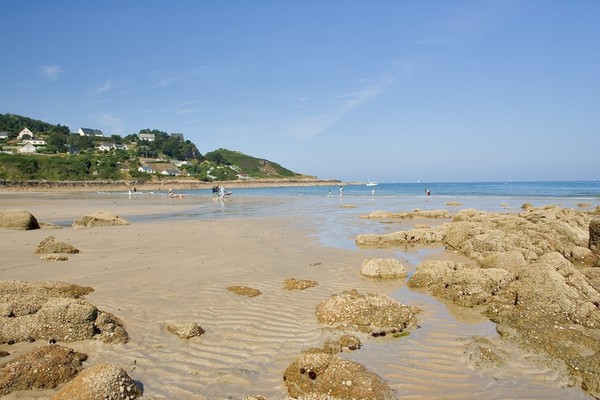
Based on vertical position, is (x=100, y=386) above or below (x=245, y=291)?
above

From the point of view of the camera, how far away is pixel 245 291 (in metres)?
8.87

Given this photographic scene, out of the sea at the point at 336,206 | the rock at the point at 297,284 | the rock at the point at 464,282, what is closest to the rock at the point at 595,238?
→ the rock at the point at 464,282

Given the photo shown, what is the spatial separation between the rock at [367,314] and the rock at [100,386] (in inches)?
140

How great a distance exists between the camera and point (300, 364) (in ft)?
16.7

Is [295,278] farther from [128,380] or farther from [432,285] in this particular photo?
[128,380]

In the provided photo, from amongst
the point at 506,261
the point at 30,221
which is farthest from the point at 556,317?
the point at 30,221

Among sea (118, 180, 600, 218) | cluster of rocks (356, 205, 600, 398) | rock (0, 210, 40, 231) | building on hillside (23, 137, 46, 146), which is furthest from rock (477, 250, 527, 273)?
building on hillside (23, 137, 46, 146)

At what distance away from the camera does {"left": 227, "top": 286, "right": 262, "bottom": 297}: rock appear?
28.7 feet

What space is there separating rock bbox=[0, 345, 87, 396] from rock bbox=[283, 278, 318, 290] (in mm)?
4940

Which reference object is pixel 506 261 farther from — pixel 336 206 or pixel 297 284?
pixel 336 206

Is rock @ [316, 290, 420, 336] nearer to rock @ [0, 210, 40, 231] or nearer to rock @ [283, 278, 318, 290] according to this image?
rock @ [283, 278, 318, 290]

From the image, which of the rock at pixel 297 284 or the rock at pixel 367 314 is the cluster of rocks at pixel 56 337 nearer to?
the rock at pixel 367 314

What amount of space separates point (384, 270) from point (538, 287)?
12.2 ft

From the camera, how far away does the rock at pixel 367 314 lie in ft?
22.2
